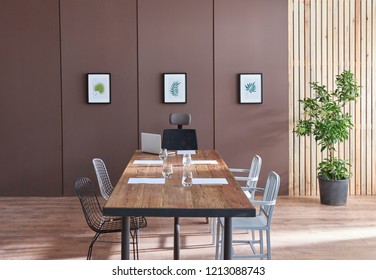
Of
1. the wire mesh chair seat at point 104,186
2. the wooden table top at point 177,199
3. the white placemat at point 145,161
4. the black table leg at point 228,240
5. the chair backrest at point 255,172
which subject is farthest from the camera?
the white placemat at point 145,161

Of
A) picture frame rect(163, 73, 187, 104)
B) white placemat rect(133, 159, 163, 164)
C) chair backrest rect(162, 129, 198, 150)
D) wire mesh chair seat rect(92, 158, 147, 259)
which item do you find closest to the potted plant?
picture frame rect(163, 73, 187, 104)

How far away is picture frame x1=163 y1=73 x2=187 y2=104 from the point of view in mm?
8531

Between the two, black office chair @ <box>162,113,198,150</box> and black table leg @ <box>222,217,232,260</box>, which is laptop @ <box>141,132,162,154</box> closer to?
black office chair @ <box>162,113,198,150</box>

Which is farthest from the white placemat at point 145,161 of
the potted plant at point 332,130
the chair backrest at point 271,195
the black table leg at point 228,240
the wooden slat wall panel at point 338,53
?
the wooden slat wall panel at point 338,53

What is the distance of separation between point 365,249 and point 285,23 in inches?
176

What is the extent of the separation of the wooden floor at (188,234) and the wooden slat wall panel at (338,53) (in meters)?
1.21

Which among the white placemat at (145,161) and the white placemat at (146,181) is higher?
the white placemat at (145,161)

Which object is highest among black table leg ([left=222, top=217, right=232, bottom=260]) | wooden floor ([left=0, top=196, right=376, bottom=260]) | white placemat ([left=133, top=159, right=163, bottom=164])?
white placemat ([left=133, top=159, right=163, bottom=164])

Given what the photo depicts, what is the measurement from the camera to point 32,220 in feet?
22.3

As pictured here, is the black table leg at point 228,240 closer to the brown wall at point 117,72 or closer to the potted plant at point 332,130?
the potted plant at point 332,130

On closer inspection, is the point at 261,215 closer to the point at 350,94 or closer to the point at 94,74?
the point at 350,94

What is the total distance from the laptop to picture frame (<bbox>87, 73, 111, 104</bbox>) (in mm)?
2114

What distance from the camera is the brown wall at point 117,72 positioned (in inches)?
333

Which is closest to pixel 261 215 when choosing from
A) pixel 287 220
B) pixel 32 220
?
pixel 287 220
